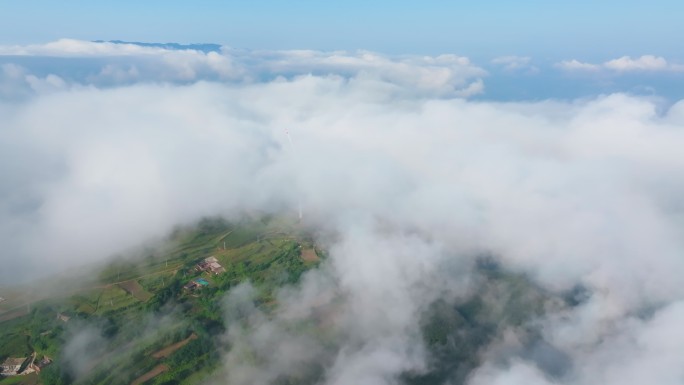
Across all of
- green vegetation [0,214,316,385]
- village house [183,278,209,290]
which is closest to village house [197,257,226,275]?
green vegetation [0,214,316,385]

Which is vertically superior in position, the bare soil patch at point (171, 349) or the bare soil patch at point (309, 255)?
the bare soil patch at point (309, 255)

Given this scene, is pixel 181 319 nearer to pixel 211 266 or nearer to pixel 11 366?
pixel 211 266

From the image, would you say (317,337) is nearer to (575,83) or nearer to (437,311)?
(437,311)

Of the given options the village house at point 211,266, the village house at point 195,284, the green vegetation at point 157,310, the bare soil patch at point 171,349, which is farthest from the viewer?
the village house at point 211,266

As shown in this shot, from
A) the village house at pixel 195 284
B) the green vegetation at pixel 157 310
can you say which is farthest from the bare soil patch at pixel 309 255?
the village house at pixel 195 284

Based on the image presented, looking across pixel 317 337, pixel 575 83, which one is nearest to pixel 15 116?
pixel 317 337

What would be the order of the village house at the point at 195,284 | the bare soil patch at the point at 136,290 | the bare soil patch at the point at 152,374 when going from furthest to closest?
the village house at the point at 195,284, the bare soil patch at the point at 136,290, the bare soil patch at the point at 152,374

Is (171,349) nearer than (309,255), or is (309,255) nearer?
(171,349)

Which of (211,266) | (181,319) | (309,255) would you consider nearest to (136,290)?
(211,266)

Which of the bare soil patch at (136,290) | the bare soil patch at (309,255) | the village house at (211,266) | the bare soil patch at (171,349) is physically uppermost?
the bare soil patch at (309,255)

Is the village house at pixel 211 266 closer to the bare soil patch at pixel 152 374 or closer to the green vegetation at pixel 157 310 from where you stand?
the green vegetation at pixel 157 310

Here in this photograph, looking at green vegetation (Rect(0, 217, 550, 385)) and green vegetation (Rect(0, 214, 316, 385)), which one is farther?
green vegetation (Rect(0, 214, 316, 385))

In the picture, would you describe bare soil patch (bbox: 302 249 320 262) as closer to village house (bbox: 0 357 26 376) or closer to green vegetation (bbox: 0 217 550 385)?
green vegetation (bbox: 0 217 550 385)
